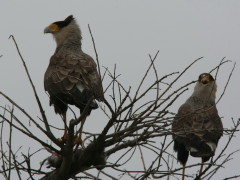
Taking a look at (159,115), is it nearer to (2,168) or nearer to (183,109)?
(2,168)

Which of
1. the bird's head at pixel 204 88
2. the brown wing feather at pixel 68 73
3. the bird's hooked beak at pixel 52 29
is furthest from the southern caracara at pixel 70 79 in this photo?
the bird's head at pixel 204 88

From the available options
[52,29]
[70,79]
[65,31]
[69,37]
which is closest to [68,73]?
[70,79]

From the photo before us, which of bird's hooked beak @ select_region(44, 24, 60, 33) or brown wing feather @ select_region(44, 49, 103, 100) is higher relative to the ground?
bird's hooked beak @ select_region(44, 24, 60, 33)

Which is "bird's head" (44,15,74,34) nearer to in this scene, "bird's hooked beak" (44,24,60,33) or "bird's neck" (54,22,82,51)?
"bird's hooked beak" (44,24,60,33)

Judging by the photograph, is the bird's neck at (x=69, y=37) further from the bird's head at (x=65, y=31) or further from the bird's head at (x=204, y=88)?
the bird's head at (x=204, y=88)

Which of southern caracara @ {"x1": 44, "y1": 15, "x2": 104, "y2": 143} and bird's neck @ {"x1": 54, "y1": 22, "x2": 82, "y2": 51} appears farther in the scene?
bird's neck @ {"x1": 54, "y1": 22, "x2": 82, "y2": 51}

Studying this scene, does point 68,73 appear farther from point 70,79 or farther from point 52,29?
point 52,29

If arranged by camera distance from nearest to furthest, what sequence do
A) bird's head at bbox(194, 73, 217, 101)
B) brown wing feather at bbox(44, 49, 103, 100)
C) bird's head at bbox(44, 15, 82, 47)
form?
brown wing feather at bbox(44, 49, 103, 100)
bird's head at bbox(44, 15, 82, 47)
bird's head at bbox(194, 73, 217, 101)

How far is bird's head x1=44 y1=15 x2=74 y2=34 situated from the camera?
9969mm

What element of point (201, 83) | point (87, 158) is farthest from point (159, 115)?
point (201, 83)

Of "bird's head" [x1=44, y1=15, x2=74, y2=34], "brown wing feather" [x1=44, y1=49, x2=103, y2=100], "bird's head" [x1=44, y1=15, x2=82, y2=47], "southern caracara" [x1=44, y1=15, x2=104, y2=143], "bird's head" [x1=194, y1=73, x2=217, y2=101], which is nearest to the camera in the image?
"southern caracara" [x1=44, y1=15, x2=104, y2=143]

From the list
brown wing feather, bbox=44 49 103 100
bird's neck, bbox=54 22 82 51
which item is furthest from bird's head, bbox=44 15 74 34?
brown wing feather, bbox=44 49 103 100

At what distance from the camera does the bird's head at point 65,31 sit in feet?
31.4

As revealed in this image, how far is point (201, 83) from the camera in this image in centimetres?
1032
